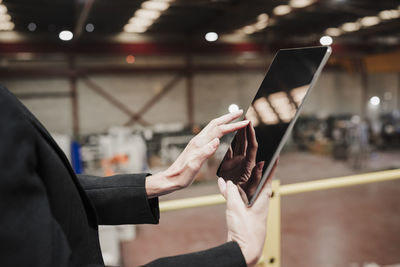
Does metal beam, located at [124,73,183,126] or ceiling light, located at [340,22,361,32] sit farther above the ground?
ceiling light, located at [340,22,361,32]

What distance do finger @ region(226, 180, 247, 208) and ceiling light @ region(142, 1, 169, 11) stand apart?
827 centimetres

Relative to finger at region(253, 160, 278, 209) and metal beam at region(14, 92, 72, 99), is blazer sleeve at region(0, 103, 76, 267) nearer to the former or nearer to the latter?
finger at region(253, 160, 278, 209)

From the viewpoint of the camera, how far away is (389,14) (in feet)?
33.7

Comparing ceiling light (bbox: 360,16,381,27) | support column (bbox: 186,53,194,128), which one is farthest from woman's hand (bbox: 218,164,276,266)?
support column (bbox: 186,53,194,128)

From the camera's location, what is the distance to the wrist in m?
0.95

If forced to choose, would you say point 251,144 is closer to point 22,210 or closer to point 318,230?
point 22,210

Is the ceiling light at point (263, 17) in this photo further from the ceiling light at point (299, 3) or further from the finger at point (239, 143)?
the finger at point (239, 143)

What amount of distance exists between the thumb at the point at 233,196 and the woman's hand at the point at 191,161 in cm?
12

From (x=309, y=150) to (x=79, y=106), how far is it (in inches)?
327

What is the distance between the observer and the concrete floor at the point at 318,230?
4.61 meters

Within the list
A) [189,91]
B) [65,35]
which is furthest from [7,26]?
[189,91]

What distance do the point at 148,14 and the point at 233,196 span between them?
9.59 meters

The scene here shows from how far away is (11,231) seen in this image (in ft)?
1.82

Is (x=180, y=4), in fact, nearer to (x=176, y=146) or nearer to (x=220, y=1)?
(x=220, y=1)
